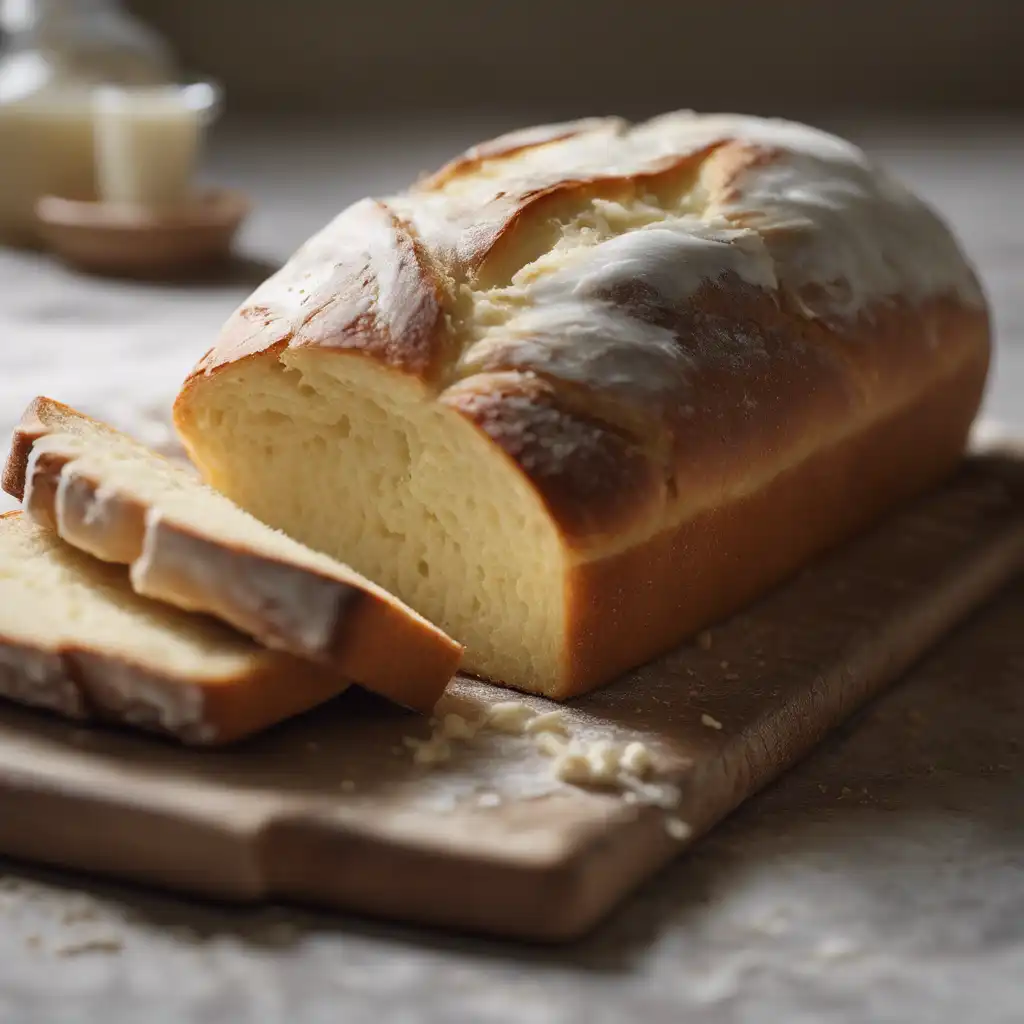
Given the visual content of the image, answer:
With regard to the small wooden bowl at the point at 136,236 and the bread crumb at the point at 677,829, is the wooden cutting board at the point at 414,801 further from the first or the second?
the small wooden bowl at the point at 136,236

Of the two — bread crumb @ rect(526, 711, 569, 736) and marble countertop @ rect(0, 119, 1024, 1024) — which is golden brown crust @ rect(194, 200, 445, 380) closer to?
bread crumb @ rect(526, 711, 569, 736)

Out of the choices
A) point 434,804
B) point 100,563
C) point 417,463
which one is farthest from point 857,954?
point 100,563

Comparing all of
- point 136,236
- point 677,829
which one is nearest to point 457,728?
point 677,829

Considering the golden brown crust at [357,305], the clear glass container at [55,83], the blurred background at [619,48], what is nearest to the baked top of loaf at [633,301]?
the golden brown crust at [357,305]

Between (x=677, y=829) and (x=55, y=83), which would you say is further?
(x=55, y=83)

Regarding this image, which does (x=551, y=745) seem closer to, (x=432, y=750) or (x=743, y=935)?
(x=432, y=750)

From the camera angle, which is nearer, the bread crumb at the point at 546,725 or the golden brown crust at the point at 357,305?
the bread crumb at the point at 546,725

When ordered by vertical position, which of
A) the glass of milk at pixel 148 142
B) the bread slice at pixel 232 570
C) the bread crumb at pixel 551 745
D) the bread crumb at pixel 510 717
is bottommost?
the glass of milk at pixel 148 142
